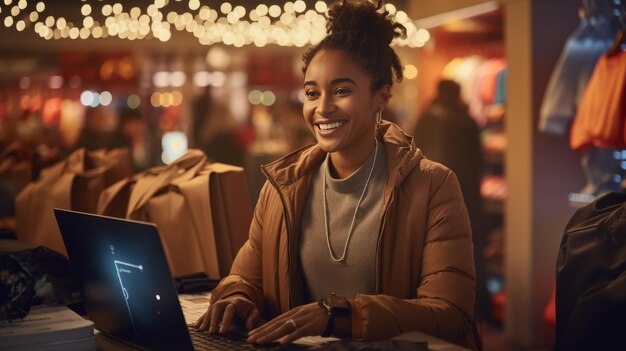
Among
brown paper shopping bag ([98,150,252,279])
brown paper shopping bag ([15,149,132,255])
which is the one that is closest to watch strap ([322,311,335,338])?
brown paper shopping bag ([98,150,252,279])

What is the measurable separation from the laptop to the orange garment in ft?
11.2

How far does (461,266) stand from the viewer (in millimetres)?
2225

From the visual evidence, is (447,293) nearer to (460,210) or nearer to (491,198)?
(460,210)

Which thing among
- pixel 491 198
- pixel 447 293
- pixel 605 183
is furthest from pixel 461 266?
pixel 491 198

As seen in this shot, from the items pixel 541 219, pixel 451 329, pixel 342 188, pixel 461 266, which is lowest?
pixel 541 219

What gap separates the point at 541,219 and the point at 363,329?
439 centimetres

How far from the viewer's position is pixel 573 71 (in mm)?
5691

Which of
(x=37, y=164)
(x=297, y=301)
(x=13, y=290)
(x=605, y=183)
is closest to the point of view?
(x=13, y=290)

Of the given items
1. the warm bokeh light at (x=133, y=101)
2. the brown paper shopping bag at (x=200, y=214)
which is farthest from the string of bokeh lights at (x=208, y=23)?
the brown paper shopping bag at (x=200, y=214)

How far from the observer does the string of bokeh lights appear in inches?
330

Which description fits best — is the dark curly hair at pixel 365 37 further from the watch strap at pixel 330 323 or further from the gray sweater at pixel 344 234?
the watch strap at pixel 330 323

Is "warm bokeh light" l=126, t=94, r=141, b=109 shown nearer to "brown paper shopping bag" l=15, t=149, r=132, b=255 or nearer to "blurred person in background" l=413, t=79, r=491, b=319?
"blurred person in background" l=413, t=79, r=491, b=319

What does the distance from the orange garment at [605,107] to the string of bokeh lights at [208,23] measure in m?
3.03

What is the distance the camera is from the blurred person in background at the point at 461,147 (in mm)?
6707
